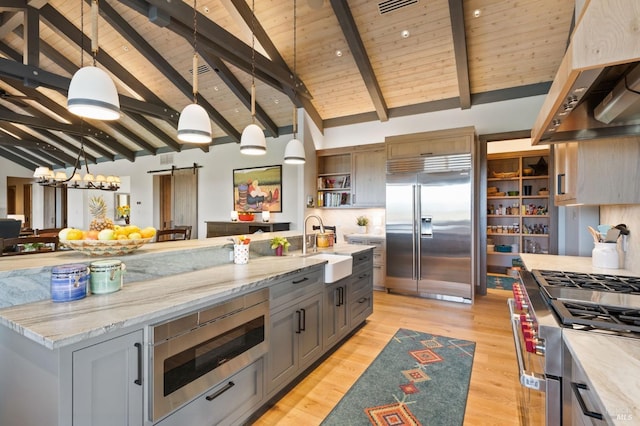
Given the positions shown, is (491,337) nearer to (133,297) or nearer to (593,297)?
(593,297)

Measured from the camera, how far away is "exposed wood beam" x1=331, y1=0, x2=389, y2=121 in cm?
377

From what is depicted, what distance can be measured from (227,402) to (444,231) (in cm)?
377

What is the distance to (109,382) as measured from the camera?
1166mm

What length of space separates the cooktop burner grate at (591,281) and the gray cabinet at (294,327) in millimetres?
1523

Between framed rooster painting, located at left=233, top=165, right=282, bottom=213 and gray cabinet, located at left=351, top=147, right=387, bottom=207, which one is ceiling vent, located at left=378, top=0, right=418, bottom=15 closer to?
gray cabinet, located at left=351, top=147, right=387, bottom=207

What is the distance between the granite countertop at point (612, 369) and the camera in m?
0.67

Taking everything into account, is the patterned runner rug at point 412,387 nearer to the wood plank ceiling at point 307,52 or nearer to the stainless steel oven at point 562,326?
the stainless steel oven at point 562,326

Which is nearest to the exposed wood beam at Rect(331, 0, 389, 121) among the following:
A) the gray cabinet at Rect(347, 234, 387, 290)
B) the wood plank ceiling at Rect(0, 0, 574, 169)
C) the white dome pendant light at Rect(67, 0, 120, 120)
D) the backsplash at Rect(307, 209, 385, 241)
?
the wood plank ceiling at Rect(0, 0, 574, 169)

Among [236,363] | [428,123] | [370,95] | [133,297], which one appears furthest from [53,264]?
[428,123]

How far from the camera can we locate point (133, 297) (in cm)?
148

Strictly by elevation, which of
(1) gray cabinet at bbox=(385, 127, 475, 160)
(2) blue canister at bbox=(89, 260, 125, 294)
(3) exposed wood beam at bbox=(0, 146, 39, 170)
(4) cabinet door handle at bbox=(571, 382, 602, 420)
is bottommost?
(4) cabinet door handle at bbox=(571, 382, 602, 420)

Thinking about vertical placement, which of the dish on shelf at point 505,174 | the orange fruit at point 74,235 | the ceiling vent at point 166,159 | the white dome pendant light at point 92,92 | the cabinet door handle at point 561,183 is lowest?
the orange fruit at point 74,235

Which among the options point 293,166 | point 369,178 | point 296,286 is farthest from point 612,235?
point 293,166

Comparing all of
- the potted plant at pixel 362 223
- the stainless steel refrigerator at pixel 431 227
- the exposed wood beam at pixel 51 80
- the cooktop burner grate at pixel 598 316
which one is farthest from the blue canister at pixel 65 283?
the exposed wood beam at pixel 51 80
